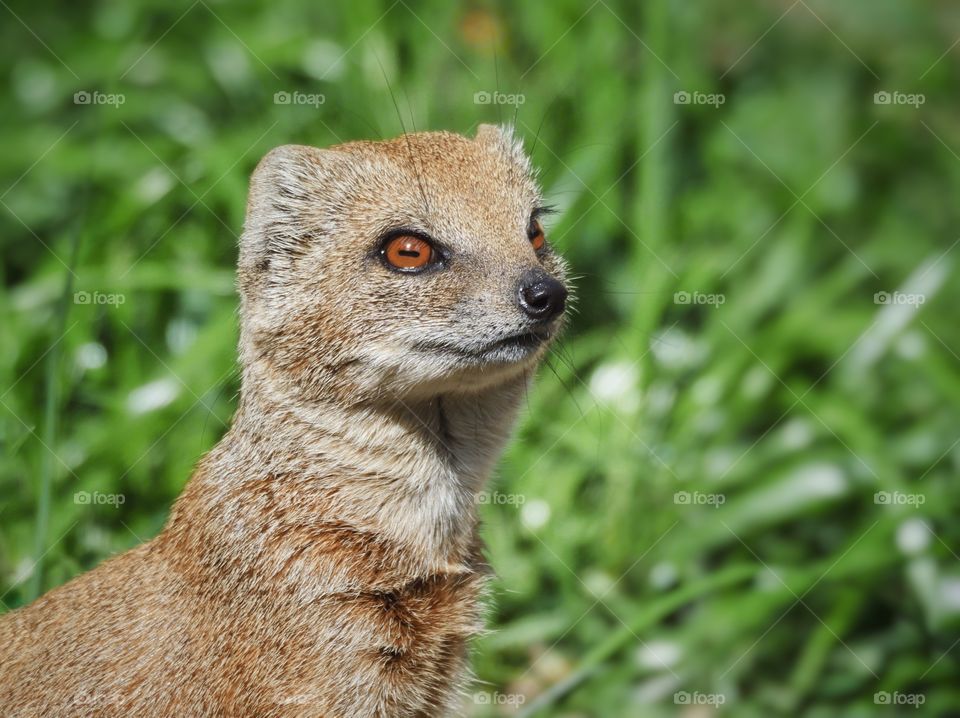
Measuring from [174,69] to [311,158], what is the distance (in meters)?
2.88

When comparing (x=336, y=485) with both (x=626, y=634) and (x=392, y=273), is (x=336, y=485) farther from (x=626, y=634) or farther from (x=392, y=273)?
(x=626, y=634)

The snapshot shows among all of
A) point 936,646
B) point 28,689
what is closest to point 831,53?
point 936,646

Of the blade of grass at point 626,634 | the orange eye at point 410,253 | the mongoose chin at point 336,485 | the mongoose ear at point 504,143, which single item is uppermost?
the mongoose ear at point 504,143

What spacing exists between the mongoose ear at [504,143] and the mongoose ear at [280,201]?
529 mm

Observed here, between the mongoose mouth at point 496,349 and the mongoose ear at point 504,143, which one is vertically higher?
the mongoose ear at point 504,143

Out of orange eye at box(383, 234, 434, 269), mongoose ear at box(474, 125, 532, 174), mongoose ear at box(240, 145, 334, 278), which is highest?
mongoose ear at box(474, 125, 532, 174)

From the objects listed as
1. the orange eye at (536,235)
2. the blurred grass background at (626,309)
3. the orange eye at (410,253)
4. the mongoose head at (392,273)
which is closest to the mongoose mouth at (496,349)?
the mongoose head at (392,273)

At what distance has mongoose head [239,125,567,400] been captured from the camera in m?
3.29

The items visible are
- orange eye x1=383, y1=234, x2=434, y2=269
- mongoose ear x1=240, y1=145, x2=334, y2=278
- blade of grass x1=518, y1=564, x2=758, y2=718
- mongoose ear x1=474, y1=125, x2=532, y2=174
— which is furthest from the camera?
blade of grass x1=518, y1=564, x2=758, y2=718

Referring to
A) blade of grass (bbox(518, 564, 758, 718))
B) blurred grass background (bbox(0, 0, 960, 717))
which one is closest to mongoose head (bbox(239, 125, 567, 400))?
blurred grass background (bbox(0, 0, 960, 717))

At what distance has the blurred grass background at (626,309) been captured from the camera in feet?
15.9

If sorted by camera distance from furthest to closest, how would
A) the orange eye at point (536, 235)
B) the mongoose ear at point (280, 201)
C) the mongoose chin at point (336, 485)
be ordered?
the orange eye at point (536, 235), the mongoose ear at point (280, 201), the mongoose chin at point (336, 485)

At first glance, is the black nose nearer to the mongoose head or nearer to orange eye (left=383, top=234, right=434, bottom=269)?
the mongoose head

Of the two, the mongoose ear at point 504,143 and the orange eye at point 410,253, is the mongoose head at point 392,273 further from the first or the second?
the mongoose ear at point 504,143
